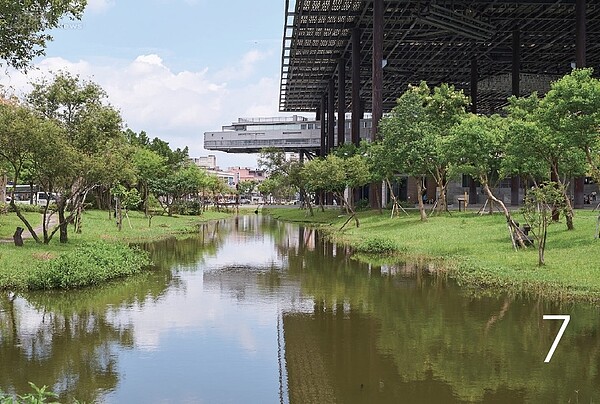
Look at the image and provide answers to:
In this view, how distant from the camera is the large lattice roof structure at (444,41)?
45.4 meters

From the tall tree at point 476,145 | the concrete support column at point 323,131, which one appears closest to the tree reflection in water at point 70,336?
the tall tree at point 476,145

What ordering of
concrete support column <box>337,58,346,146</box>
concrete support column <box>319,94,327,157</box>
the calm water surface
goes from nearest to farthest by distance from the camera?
the calm water surface, concrete support column <box>337,58,346,146</box>, concrete support column <box>319,94,327,157</box>

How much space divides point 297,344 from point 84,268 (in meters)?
8.56

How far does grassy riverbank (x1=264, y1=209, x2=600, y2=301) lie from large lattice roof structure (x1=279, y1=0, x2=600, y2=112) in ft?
59.8

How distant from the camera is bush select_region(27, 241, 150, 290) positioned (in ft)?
54.6

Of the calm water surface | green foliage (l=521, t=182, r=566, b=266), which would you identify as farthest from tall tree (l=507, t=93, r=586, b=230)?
the calm water surface

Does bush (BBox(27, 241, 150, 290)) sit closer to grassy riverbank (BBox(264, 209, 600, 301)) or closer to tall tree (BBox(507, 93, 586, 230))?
grassy riverbank (BBox(264, 209, 600, 301))

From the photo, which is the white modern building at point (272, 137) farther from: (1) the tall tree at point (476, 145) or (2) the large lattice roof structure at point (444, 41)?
(1) the tall tree at point (476, 145)

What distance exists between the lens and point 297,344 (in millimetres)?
11805

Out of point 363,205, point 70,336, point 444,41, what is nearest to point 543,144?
point 70,336

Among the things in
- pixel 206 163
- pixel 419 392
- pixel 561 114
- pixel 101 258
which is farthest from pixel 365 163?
pixel 206 163

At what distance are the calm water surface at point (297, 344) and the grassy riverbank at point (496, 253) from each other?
1131mm

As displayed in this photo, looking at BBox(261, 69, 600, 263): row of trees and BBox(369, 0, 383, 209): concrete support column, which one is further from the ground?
BBox(369, 0, 383, 209): concrete support column

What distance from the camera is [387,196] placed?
5972 centimetres
